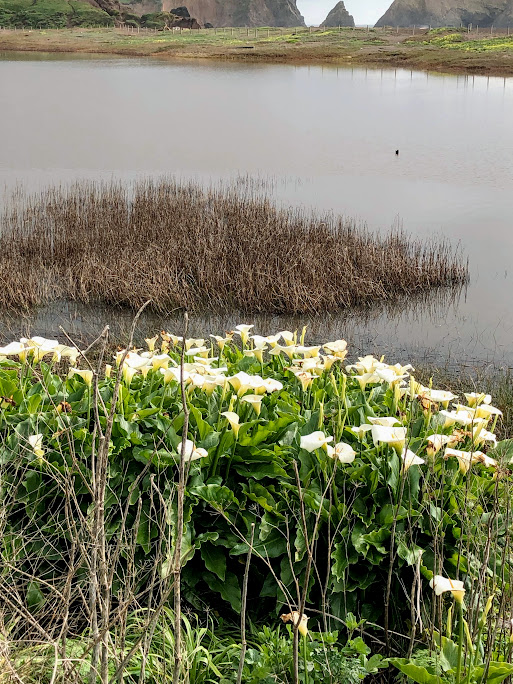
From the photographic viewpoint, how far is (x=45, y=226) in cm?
1240

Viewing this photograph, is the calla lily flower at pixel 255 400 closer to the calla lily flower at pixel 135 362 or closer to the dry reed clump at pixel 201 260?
the calla lily flower at pixel 135 362

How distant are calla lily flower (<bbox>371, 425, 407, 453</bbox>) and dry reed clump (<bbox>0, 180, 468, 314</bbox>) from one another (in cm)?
659

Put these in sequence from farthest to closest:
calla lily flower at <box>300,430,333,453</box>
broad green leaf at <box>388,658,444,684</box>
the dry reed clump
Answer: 1. the dry reed clump
2. calla lily flower at <box>300,430,333,453</box>
3. broad green leaf at <box>388,658,444,684</box>

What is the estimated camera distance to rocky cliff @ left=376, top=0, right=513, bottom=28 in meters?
146

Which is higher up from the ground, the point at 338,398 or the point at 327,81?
the point at 327,81

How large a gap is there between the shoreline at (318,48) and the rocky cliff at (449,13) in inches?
3059

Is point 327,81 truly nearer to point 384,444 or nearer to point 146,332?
point 146,332

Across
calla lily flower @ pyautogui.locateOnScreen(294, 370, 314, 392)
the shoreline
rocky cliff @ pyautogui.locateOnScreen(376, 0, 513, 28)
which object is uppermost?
rocky cliff @ pyautogui.locateOnScreen(376, 0, 513, 28)

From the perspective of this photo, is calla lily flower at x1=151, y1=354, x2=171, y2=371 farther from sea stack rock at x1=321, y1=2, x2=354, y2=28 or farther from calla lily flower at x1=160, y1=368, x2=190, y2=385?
sea stack rock at x1=321, y1=2, x2=354, y2=28

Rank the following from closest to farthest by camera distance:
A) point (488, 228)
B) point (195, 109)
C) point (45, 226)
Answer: point (45, 226)
point (488, 228)
point (195, 109)

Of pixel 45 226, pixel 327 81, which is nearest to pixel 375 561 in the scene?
pixel 45 226

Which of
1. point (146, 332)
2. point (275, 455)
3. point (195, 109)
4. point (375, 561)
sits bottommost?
point (146, 332)

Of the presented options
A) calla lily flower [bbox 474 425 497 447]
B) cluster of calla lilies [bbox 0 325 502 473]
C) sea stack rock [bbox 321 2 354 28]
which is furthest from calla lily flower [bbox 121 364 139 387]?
sea stack rock [bbox 321 2 354 28]

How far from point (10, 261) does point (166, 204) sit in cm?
320
